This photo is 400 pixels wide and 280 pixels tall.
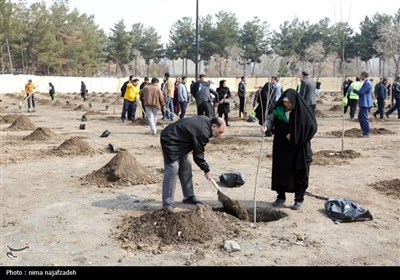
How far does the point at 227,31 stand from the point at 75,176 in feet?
202

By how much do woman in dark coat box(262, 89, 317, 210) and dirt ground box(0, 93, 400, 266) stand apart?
0.40 m

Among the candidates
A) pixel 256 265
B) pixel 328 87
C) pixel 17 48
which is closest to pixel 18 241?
pixel 256 265

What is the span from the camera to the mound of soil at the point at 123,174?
7918 mm

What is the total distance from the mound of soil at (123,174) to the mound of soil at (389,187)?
3.74m

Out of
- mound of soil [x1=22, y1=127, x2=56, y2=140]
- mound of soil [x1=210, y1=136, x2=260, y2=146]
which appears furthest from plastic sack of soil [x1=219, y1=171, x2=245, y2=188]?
mound of soil [x1=22, y1=127, x2=56, y2=140]

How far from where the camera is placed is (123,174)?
795 centimetres

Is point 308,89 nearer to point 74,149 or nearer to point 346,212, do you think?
point 74,149

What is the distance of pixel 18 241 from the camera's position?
5176mm

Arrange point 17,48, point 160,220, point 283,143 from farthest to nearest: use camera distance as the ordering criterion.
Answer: point 17,48
point 283,143
point 160,220

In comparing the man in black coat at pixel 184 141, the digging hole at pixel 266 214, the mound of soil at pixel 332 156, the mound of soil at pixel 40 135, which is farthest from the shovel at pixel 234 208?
the mound of soil at pixel 40 135

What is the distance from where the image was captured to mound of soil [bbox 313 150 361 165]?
9766mm


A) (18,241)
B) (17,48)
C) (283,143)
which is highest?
(17,48)

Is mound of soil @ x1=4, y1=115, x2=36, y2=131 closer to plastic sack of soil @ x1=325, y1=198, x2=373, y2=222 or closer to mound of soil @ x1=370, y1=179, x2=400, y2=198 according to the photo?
mound of soil @ x1=370, y1=179, x2=400, y2=198

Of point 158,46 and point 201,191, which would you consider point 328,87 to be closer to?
point 158,46
